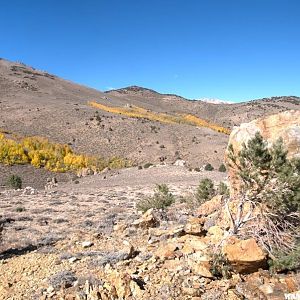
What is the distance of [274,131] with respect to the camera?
9469mm

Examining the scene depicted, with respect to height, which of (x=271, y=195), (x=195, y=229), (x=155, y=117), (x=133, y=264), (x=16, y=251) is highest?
(x=155, y=117)

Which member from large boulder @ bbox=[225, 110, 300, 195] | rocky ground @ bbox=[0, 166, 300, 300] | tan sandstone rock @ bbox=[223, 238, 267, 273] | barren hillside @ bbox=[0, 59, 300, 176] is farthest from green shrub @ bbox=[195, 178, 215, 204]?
barren hillside @ bbox=[0, 59, 300, 176]

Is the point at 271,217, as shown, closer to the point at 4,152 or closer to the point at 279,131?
the point at 279,131

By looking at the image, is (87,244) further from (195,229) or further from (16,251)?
(195,229)

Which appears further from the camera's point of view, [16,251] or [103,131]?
[103,131]

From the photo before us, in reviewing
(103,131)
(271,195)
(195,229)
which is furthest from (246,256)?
(103,131)

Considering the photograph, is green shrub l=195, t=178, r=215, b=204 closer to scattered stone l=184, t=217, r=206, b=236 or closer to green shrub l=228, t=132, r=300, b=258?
scattered stone l=184, t=217, r=206, b=236

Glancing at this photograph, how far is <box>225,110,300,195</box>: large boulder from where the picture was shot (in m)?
8.91

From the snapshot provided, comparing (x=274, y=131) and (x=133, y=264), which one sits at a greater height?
(x=274, y=131)

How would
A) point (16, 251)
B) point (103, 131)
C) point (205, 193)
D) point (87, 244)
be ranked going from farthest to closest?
point (103, 131) → point (205, 193) → point (16, 251) → point (87, 244)

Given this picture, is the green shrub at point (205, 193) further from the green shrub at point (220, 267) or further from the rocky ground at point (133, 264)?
the green shrub at point (220, 267)

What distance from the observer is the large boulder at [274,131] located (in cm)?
891

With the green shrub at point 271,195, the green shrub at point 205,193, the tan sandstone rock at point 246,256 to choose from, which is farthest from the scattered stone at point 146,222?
the green shrub at point 205,193

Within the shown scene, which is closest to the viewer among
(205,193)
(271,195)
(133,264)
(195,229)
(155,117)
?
(271,195)
